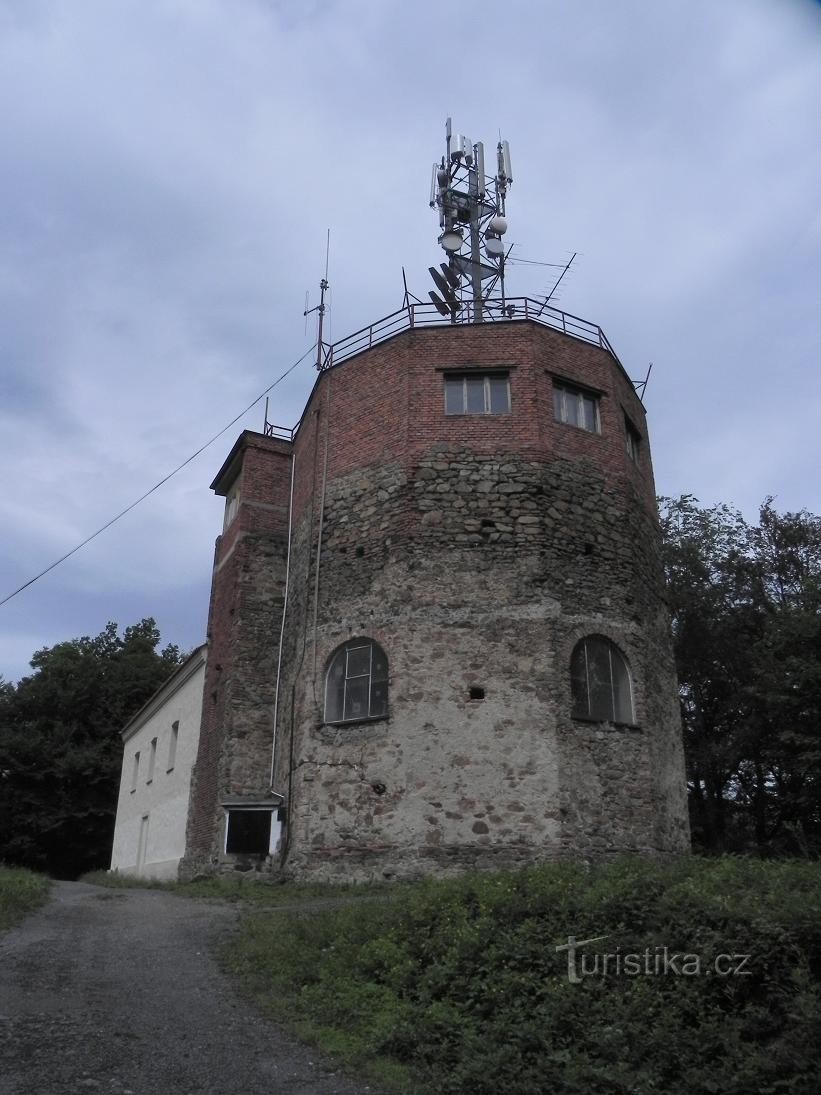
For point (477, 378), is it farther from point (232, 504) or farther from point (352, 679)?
point (232, 504)

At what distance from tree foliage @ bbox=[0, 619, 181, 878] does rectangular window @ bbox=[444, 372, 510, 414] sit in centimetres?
2451

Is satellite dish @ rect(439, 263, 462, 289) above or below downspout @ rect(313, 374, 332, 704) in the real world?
above

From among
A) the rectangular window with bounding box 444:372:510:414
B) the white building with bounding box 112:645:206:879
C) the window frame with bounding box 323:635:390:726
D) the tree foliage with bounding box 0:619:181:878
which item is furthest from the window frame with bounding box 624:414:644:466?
the tree foliage with bounding box 0:619:181:878

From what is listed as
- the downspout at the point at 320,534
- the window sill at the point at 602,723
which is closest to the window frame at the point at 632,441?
the window sill at the point at 602,723

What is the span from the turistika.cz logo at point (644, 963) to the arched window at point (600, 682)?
8.18 meters

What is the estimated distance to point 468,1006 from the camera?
7332 mm

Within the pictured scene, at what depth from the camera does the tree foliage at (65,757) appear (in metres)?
35.3

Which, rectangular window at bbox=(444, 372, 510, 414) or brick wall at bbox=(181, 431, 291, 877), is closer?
rectangular window at bbox=(444, 372, 510, 414)

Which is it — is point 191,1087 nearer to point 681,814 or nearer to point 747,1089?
point 747,1089

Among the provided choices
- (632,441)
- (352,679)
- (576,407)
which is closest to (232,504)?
(352,679)

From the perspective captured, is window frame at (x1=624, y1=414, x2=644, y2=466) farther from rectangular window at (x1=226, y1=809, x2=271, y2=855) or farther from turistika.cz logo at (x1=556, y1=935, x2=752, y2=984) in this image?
turistika.cz logo at (x1=556, y1=935, x2=752, y2=984)

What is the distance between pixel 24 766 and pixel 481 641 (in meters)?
26.4

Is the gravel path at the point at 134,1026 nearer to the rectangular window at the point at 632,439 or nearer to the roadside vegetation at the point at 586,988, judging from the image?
the roadside vegetation at the point at 586,988

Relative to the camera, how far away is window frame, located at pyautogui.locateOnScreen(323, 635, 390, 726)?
15961mm
